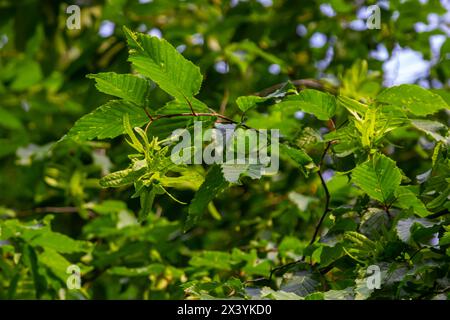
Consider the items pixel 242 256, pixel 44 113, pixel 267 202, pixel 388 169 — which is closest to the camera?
pixel 388 169

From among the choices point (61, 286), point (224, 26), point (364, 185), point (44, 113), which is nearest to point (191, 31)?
point (224, 26)

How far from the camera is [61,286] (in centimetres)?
153

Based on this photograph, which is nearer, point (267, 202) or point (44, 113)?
point (267, 202)

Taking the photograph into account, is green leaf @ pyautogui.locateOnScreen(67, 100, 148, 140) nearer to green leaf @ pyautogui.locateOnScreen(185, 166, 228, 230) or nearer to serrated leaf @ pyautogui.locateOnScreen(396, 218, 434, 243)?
green leaf @ pyautogui.locateOnScreen(185, 166, 228, 230)

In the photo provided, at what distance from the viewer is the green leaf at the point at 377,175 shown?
105 centimetres

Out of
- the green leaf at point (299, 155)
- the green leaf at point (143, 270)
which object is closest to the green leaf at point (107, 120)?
Result: the green leaf at point (299, 155)

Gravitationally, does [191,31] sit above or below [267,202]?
above

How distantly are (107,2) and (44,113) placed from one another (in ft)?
2.19

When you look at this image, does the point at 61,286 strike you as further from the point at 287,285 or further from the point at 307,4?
the point at 307,4

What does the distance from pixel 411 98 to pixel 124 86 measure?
18.0 inches

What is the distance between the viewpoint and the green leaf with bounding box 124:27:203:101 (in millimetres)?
1031

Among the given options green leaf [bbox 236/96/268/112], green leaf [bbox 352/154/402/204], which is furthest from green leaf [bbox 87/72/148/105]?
green leaf [bbox 352/154/402/204]

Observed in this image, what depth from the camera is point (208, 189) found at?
103cm

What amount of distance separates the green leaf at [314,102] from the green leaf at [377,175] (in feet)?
0.37
